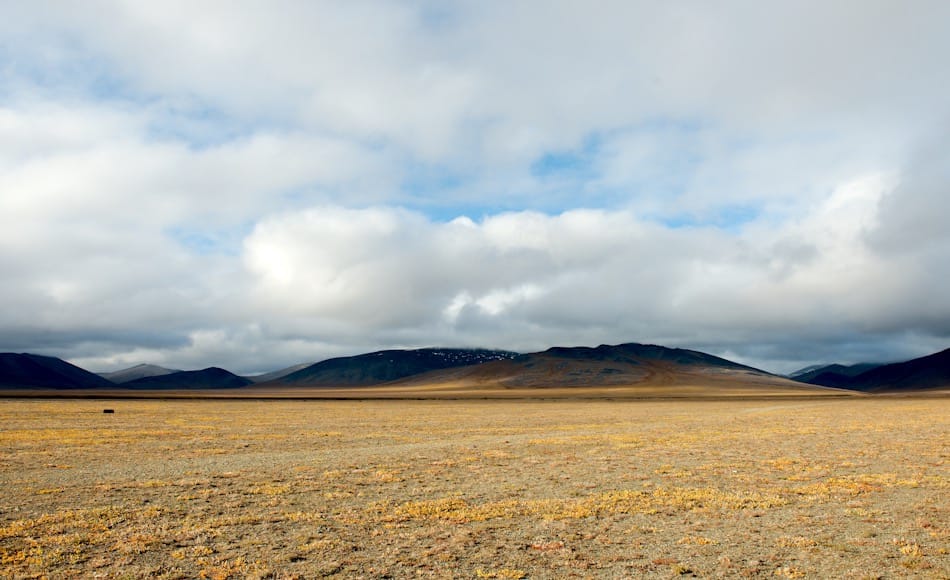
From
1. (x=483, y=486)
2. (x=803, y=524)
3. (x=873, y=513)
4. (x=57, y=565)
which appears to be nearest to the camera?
(x=57, y=565)

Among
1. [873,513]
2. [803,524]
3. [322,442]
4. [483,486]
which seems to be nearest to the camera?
[803,524]

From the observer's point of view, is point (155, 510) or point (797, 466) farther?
point (797, 466)

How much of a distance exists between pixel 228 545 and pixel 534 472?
1292cm

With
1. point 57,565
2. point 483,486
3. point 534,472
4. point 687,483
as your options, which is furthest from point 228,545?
Result: point 687,483

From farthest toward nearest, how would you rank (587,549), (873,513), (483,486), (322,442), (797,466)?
(322,442)
(797,466)
(483,486)
(873,513)
(587,549)

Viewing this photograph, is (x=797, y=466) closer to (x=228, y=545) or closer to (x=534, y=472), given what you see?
(x=534, y=472)

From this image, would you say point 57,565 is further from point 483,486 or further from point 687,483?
point 687,483

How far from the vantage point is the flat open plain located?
12492 millimetres

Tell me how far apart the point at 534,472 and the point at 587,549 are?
10.7m

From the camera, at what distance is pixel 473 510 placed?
1733 centimetres

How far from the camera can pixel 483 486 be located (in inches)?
830

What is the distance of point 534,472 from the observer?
955 inches

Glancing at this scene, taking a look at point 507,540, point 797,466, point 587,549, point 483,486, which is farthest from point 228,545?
point 797,466

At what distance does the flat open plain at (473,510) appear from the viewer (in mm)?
12492
